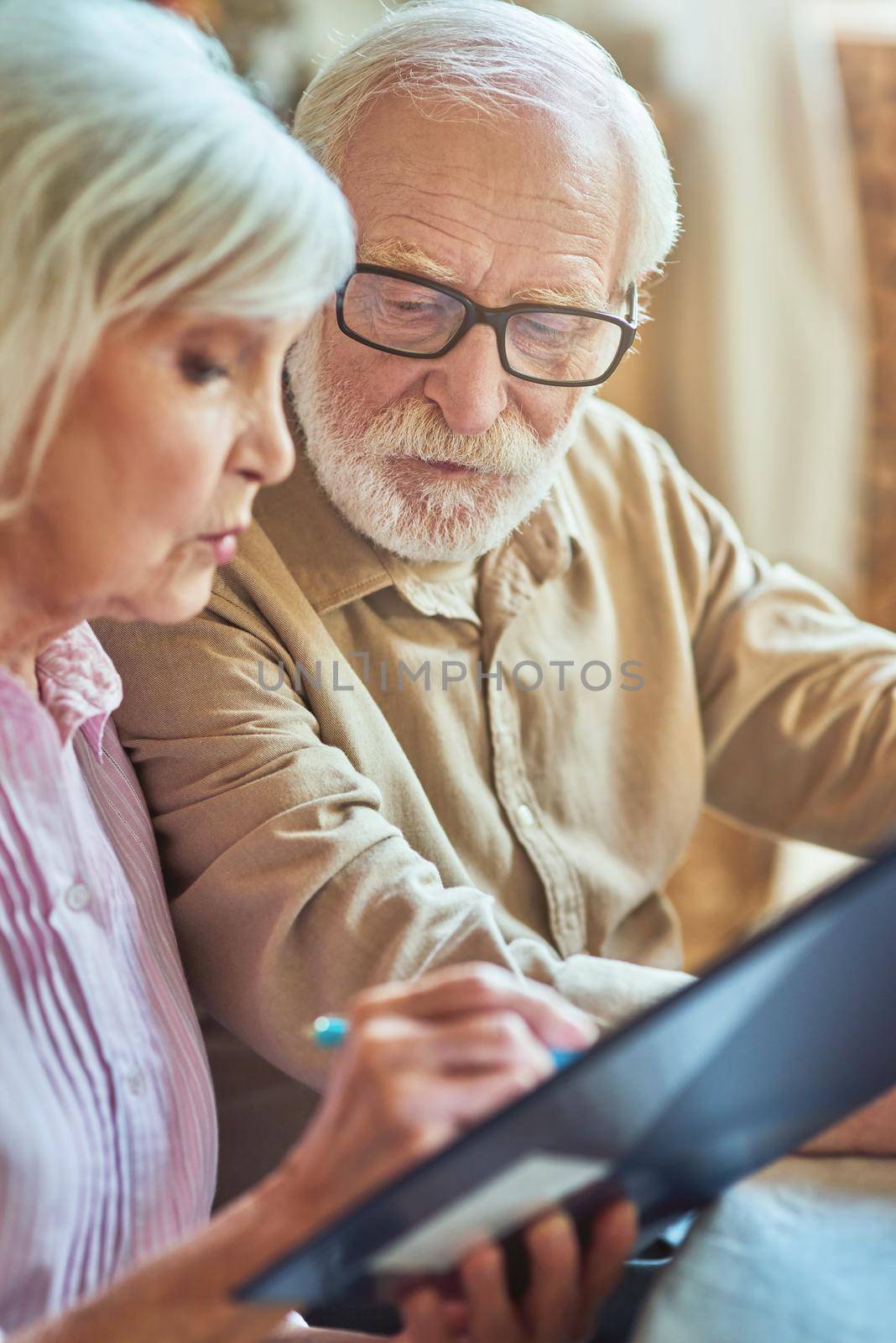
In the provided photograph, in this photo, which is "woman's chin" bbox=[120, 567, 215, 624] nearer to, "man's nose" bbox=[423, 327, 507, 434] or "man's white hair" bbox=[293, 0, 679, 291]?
"man's nose" bbox=[423, 327, 507, 434]

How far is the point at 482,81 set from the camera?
1107 millimetres

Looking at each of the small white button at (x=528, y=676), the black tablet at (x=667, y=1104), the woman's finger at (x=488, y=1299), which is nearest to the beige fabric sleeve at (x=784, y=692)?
the small white button at (x=528, y=676)

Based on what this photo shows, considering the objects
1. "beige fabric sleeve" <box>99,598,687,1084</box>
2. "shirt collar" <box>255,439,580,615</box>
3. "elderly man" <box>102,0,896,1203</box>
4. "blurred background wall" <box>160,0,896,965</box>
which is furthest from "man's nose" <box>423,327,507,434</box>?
"blurred background wall" <box>160,0,896,965</box>

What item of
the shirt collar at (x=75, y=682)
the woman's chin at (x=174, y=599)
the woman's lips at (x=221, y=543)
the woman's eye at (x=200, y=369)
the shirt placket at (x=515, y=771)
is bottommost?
the shirt placket at (x=515, y=771)

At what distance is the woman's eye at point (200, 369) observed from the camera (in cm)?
69

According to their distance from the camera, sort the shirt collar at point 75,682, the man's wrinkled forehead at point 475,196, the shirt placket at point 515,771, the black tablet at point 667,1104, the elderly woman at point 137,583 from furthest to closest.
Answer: the shirt placket at point 515,771
the man's wrinkled forehead at point 475,196
the shirt collar at point 75,682
the elderly woman at point 137,583
the black tablet at point 667,1104

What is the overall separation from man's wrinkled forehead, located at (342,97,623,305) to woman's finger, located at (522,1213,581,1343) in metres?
0.75

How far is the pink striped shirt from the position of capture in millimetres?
737

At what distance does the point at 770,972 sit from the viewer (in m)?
0.54

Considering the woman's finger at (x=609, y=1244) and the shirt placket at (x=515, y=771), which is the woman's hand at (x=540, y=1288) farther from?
the shirt placket at (x=515, y=771)

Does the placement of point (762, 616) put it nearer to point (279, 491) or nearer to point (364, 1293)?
point (279, 491)

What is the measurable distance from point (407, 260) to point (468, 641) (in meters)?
0.37

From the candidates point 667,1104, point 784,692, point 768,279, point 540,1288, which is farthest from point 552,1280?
point 768,279

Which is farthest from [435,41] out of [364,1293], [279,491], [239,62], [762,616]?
[239,62]
